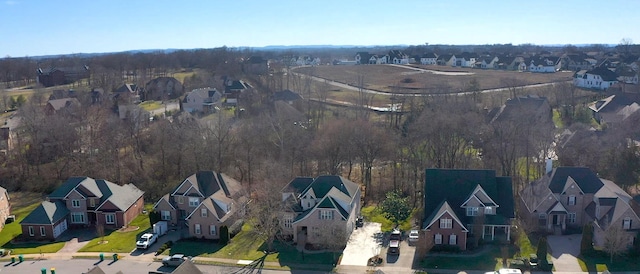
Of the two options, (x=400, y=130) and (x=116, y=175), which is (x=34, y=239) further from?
(x=400, y=130)

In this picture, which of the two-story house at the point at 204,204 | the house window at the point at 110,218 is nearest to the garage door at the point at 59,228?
the house window at the point at 110,218

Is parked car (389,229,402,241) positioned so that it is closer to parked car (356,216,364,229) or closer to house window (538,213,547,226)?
parked car (356,216,364,229)

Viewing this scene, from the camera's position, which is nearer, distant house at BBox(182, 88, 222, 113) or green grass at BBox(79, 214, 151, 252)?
green grass at BBox(79, 214, 151, 252)

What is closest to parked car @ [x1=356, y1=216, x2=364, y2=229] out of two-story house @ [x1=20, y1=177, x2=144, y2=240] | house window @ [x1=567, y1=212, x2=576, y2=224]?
house window @ [x1=567, y1=212, x2=576, y2=224]

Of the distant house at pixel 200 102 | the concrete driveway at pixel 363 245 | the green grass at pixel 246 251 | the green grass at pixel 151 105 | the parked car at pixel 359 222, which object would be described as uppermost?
the distant house at pixel 200 102

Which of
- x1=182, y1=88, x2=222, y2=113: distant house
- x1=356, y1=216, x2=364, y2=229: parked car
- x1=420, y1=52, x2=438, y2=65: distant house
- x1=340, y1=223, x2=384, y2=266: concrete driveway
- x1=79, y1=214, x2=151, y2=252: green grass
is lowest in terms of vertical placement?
x1=79, y1=214, x2=151, y2=252: green grass

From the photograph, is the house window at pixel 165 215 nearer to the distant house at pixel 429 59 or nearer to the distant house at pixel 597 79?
the distant house at pixel 597 79
